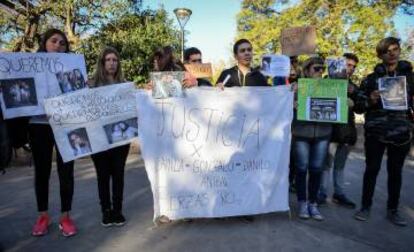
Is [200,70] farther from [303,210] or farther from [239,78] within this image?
[303,210]

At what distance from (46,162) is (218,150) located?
162 cm

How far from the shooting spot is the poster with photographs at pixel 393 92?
14.4 feet

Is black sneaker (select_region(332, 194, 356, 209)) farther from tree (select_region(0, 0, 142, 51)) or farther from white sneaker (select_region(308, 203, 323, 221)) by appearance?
tree (select_region(0, 0, 142, 51))

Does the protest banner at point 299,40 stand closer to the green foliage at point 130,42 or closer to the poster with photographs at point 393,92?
the poster with photographs at point 393,92

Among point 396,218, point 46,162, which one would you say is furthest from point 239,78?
point 396,218

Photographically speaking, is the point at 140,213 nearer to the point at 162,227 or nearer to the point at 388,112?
the point at 162,227

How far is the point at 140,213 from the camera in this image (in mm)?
4961

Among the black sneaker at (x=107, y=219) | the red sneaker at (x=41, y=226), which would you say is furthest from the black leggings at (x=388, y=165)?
the red sneaker at (x=41, y=226)

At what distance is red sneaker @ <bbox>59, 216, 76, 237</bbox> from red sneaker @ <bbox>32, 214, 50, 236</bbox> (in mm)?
138

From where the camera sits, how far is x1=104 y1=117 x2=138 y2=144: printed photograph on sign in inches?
168

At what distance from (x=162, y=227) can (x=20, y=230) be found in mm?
1350

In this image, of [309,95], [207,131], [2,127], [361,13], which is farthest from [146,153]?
[361,13]

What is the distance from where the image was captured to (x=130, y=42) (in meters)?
12.5

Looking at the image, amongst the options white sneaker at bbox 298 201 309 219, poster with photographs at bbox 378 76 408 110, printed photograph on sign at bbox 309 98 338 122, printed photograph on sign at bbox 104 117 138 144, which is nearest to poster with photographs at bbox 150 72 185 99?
printed photograph on sign at bbox 104 117 138 144
